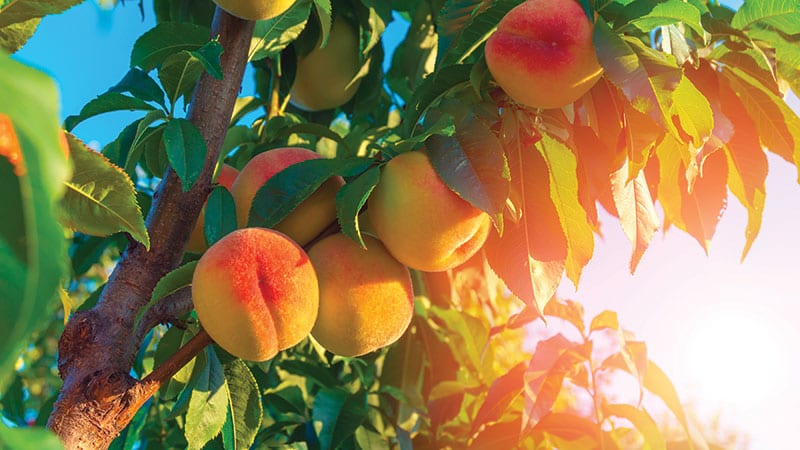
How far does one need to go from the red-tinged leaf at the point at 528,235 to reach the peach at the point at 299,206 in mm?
184

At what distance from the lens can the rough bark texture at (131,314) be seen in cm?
74

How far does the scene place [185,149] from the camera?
0.85m

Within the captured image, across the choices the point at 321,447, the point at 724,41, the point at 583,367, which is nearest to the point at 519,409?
the point at 583,367

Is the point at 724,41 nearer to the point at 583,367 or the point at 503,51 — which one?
the point at 503,51

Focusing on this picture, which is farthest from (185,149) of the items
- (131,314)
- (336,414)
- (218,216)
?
(336,414)

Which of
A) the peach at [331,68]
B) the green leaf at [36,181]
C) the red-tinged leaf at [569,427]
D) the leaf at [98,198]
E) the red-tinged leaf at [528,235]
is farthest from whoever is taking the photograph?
the peach at [331,68]

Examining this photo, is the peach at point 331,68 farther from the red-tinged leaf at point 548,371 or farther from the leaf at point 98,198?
the leaf at point 98,198

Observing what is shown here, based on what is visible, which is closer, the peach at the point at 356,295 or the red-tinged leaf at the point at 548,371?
the peach at the point at 356,295

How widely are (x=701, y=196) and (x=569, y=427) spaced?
0.40 meters

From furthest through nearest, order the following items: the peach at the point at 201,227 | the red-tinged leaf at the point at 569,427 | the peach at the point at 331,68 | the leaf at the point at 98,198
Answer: the peach at the point at 331,68 < the red-tinged leaf at the point at 569,427 < the peach at the point at 201,227 < the leaf at the point at 98,198

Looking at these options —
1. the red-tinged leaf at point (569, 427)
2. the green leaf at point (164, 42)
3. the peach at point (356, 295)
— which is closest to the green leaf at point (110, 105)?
the green leaf at point (164, 42)

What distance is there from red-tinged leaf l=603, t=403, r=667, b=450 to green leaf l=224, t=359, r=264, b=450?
51 centimetres

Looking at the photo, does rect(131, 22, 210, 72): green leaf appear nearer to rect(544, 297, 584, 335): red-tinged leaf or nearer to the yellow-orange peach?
the yellow-orange peach

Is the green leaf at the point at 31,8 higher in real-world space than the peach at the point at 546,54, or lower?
higher
